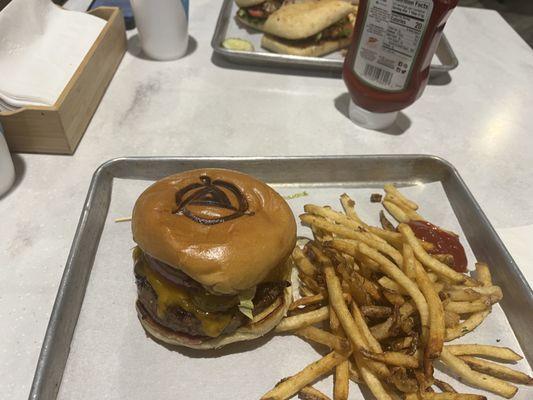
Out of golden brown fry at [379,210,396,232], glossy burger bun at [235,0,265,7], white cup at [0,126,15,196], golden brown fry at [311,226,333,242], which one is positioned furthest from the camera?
glossy burger bun at [235,0,265,7]

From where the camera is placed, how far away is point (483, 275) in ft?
5.94

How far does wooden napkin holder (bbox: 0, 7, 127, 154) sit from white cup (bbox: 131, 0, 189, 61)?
0.26 metres

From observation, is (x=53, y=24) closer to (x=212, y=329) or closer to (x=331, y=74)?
(x=331, y=74)

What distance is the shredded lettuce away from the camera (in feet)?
4.92

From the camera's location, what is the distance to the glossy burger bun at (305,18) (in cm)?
319

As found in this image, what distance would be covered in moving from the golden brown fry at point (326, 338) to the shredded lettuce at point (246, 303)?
0.80 ft

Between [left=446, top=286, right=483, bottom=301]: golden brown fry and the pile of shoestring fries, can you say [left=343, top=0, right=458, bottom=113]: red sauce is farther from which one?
[left=446, top=286, right=483, bottom=301]: golden brown fry

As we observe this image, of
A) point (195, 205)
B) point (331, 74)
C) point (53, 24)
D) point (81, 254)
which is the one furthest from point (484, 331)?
point (53, 24)

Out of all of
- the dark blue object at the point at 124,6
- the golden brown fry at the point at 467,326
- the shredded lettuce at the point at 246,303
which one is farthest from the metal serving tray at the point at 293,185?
the dark blue object at the point at 124,6

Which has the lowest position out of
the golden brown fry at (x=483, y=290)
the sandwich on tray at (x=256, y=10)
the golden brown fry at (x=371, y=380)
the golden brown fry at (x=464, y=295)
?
the golden brown fry at (x=371, y=380)

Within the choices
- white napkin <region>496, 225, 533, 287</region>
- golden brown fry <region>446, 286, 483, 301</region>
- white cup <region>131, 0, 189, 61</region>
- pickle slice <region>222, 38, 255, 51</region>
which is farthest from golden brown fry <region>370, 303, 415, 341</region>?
white cup <region>131, 0, 189, 61</region>

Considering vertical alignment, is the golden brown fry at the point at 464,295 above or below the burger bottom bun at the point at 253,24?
below

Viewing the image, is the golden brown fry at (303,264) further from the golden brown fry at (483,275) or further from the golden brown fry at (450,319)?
the golden brown fry at (483,275)

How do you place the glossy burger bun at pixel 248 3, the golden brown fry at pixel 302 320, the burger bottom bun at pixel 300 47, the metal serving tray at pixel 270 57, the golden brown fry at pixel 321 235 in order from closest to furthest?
the golden brown fry at pixel 302 320
the golden brown fry at pixel 321 235
the metal serving tray at pixel 270 57
the burger bottom bun at pixel 300 47
the glossy burger bun at pixel 248 3
